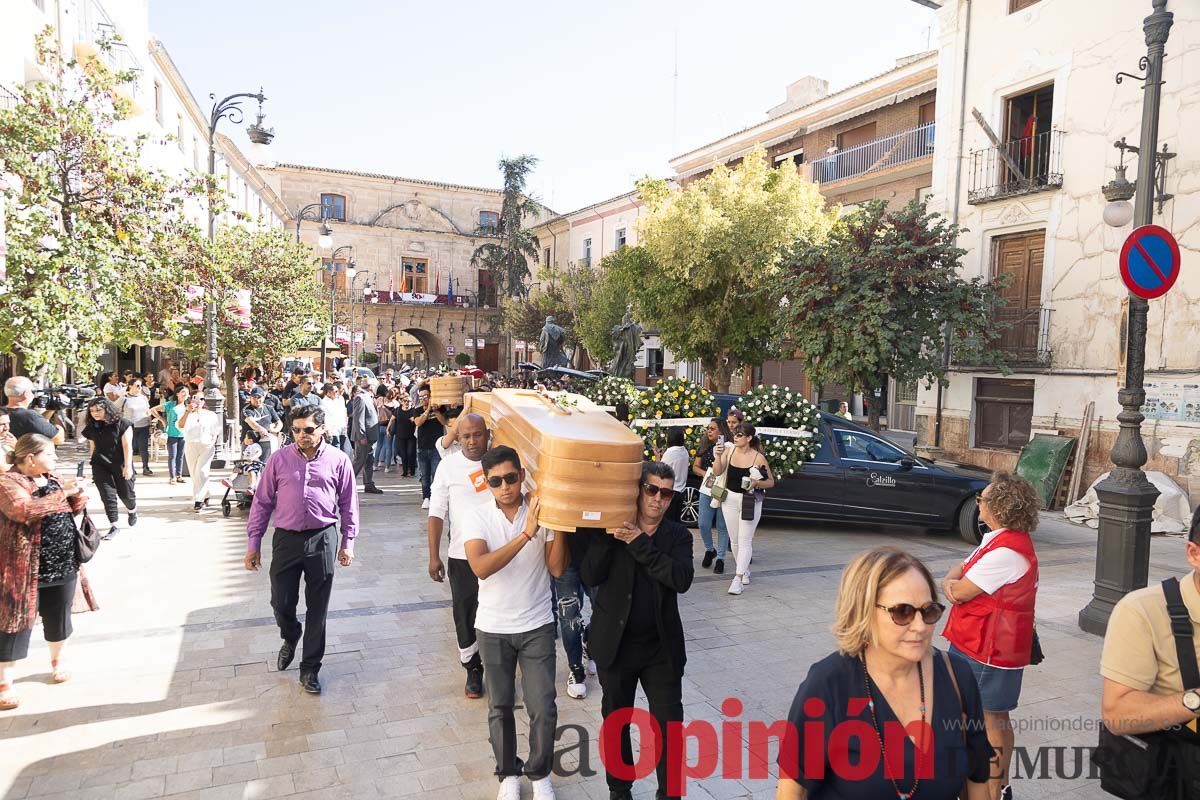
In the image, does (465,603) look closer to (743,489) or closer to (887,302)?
(743,489)

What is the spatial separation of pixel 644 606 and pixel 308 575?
2639 millimetres

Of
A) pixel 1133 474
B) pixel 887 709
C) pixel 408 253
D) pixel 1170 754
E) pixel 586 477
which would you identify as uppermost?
pixel 408 253

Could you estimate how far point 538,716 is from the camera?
3.57 m

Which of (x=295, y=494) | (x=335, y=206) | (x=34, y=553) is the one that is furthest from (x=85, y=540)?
(x=335, y=206)

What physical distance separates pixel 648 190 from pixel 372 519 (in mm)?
13712

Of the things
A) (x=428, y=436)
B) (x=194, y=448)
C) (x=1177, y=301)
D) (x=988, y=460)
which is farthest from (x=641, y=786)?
(x=988, y=460)

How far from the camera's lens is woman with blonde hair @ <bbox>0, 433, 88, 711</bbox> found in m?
4.52

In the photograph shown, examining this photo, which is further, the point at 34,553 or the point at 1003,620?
the point at 34,553

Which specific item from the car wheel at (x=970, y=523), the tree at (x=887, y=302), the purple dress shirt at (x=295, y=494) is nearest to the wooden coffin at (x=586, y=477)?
the purple dress shirt at (x=295, y=494)

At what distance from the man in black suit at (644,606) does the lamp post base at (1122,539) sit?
183 inches

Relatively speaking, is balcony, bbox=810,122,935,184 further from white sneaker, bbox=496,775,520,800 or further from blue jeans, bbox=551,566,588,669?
white sneaker, bbox=496,775,520,800

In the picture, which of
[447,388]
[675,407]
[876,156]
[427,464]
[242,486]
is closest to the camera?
[447,388]

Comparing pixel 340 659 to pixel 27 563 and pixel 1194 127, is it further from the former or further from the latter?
pixel 1194 127

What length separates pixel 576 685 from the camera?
502 cm
